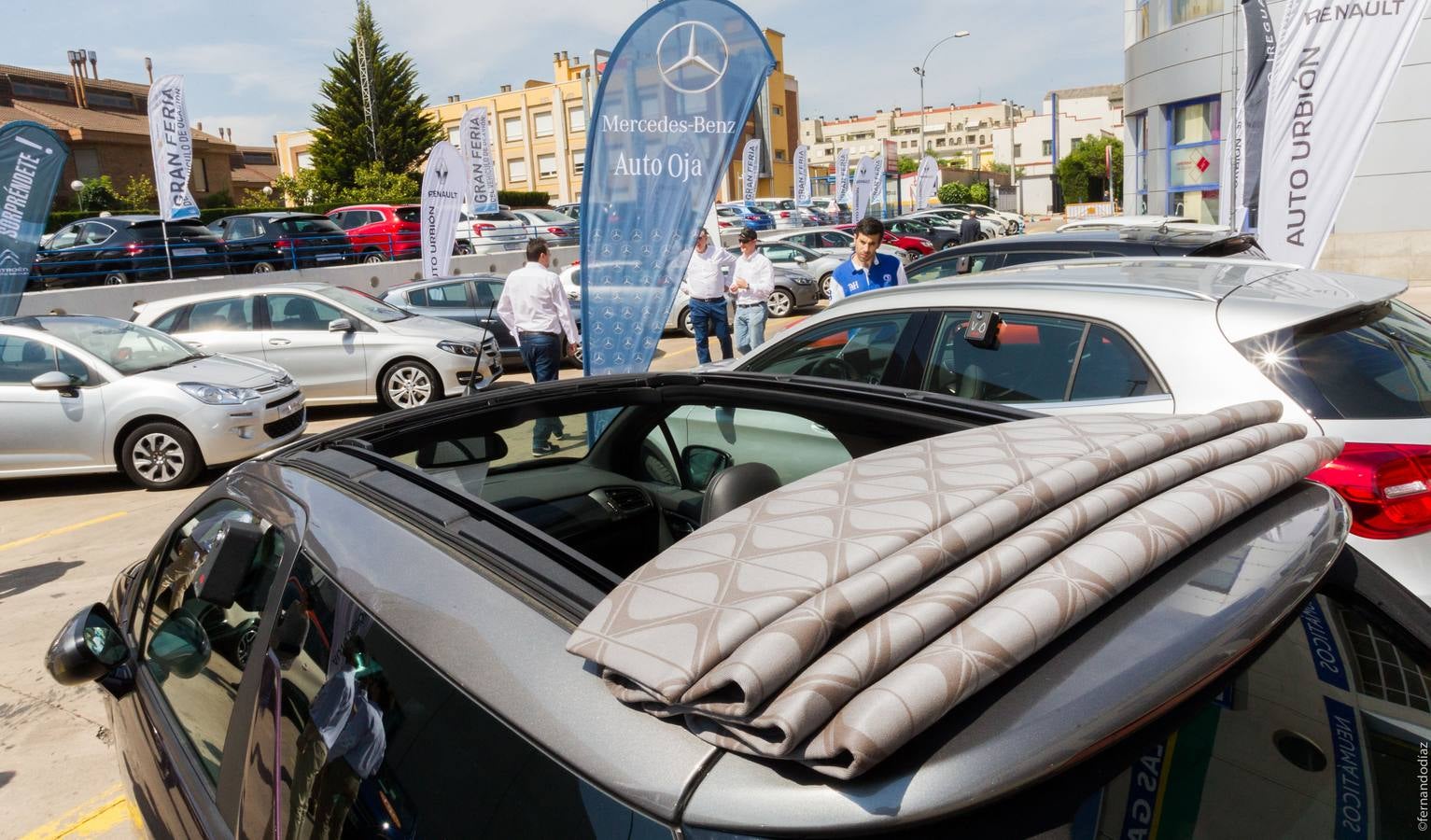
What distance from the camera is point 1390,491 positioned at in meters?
2.99

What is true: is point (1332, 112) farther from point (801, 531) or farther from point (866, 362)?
point (801, 531)

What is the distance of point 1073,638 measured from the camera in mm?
1114

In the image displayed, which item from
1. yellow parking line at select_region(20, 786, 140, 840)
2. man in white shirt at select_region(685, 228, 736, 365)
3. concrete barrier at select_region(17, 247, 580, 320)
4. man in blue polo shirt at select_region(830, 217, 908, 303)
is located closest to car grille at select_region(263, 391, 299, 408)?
concrete barrier at select_region(17, 247, 580, 320)

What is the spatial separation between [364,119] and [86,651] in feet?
174

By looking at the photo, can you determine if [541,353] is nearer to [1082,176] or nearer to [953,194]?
[953,194]

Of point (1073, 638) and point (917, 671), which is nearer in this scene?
point (917, 671)

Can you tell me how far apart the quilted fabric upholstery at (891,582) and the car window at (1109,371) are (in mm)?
2228

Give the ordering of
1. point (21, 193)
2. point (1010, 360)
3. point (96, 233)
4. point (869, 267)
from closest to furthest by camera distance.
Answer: point (1010, 360), point (869, 267), point (21, 193), point (96, 233)

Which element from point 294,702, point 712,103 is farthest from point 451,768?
point 712,103

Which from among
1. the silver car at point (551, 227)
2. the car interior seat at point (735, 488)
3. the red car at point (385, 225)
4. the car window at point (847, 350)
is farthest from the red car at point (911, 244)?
the car interior seat at point (735, 488)

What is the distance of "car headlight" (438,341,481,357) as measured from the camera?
11637 millimetres

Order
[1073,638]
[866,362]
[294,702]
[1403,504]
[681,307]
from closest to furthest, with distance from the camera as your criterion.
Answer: [1073,638] → [294,702] → [1403,504] → [866,362] → [681,307]

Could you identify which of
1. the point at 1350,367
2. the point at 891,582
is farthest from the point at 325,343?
the point at 891,582

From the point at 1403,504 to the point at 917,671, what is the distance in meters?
2.78
